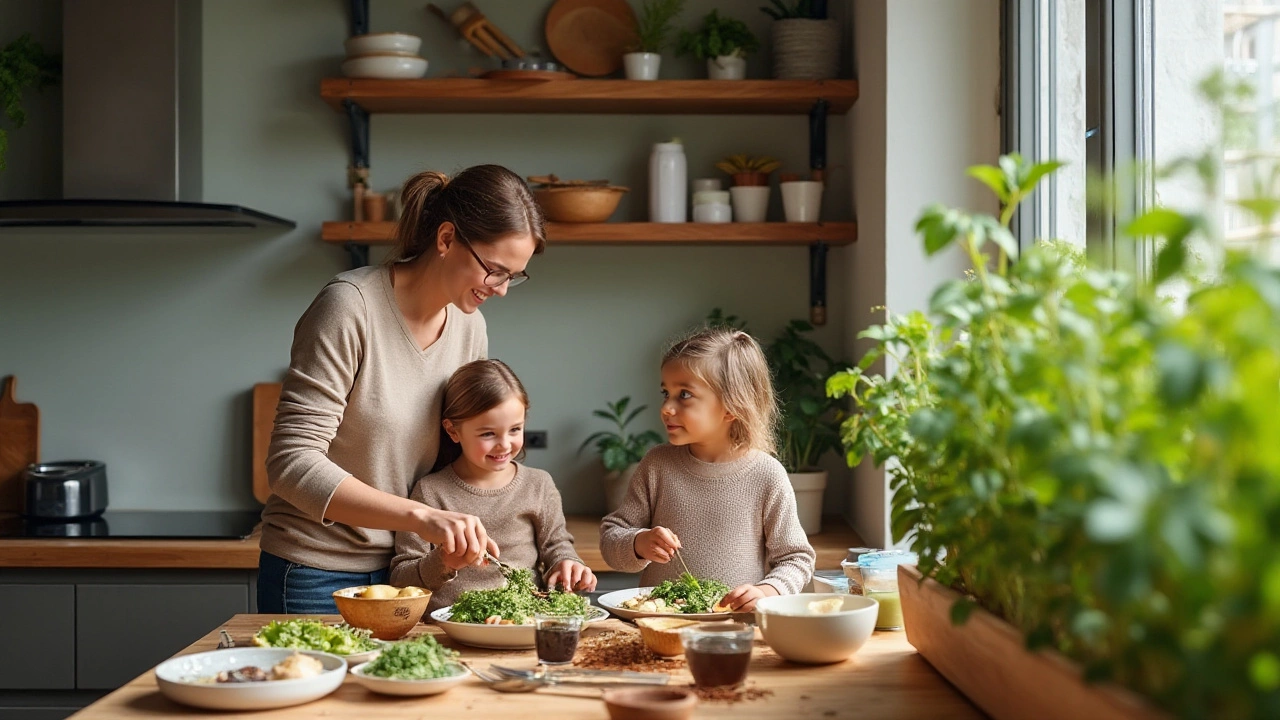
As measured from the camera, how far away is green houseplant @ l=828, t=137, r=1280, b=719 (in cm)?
68

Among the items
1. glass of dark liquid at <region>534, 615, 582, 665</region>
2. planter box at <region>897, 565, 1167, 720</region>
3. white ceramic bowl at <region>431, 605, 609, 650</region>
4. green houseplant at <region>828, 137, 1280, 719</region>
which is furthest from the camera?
white ceramic bowl at <region>431, 605, 609, 650</region>

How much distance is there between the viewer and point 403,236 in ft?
7.02

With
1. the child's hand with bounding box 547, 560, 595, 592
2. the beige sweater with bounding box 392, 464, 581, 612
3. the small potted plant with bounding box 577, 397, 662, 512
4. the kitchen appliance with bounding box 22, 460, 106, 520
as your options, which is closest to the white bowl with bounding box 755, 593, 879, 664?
the child's hand with bounding box 547, 560, 595, 592

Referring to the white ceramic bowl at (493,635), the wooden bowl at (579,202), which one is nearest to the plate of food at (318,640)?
the white ceramic bowl at (493,635)

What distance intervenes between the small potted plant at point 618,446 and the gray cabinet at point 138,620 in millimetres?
1002

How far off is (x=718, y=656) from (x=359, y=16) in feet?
8.57

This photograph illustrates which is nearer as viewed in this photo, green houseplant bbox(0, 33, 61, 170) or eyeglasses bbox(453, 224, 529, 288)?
eyeglasses bbox(453, 224, 529, 288)

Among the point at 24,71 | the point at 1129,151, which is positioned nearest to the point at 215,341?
the point at 24,71

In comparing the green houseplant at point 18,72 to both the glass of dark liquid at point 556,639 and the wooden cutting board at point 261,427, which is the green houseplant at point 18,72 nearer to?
the wooden cutting board at point 261,427

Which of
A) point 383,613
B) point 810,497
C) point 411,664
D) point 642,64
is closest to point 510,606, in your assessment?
point 383,613

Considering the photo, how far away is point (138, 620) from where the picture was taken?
9.71ft

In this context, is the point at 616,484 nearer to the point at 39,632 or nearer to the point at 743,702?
the point at 39,632

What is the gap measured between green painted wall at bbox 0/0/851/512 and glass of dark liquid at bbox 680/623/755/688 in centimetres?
213

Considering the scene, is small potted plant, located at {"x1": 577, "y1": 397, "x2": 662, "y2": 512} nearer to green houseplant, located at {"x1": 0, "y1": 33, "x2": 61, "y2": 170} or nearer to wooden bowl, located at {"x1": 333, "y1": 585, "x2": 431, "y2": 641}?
wooden bowl, located at {"x1": 333, "y1": 585, "x2": 431, "y2": 641}
